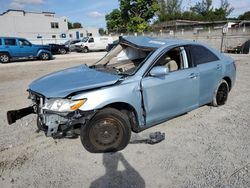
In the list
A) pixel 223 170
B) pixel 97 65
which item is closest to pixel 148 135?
pixel 223 170

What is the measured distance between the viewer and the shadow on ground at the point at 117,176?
2820mm

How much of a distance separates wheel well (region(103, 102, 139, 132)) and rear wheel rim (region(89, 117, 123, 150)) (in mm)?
262

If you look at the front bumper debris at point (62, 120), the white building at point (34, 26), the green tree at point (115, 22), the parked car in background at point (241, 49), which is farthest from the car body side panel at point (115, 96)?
the green tree at point (115, 22)

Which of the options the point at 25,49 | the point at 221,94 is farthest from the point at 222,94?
the point at 25,49

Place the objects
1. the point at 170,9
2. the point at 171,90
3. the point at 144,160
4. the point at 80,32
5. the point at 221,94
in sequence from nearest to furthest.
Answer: the point at 144,160 < the point at 171,90 < the point at 221,94 < the point at 80,32 < the point at 170,9

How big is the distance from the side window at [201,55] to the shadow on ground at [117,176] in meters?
2.45

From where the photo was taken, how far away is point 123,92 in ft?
11.1

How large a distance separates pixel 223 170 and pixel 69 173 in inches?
81.0

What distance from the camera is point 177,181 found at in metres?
2.87

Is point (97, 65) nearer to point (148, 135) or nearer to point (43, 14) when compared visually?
point (148, 135)

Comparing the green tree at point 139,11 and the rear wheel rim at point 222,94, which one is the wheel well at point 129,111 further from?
the green tree at point 139,11

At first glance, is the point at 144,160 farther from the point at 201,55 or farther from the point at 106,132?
the point at 201,55

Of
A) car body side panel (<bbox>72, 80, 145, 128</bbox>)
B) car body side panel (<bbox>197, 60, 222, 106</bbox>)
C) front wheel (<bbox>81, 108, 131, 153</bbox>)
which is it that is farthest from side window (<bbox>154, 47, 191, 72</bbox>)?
front wheel (<bbox>81, 108, 131, 153</bbox>)

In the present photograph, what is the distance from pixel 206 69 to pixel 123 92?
206 cm
